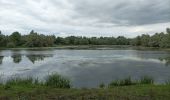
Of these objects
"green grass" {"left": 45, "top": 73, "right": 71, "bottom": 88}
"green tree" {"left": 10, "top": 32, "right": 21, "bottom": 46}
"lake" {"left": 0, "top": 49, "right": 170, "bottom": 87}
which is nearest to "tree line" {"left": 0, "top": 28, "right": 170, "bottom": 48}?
Result: "green tree" {"left": 10, "top": 32, "right": 21, "bottom": 46}

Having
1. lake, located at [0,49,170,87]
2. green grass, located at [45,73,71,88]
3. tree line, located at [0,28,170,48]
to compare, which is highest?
tree line, located at [0,28,170,48]

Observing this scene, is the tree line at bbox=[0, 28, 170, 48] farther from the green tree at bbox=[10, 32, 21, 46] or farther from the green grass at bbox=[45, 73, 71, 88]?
the green grass at bbox=[45, 73, 71, 88]

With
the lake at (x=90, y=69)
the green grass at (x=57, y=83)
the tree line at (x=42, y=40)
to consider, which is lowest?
the lake at (x=90, y=69)

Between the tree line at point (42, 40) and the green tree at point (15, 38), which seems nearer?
the tree line at point (42, 40)

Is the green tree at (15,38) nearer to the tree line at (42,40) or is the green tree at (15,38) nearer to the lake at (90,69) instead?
the tree line at (42,40)

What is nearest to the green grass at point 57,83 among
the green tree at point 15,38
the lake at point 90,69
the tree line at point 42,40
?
the lake at point 90,69

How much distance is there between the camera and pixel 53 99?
370 inches

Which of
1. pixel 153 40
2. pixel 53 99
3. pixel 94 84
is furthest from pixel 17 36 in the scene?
pixel 53 99

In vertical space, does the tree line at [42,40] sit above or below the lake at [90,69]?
above

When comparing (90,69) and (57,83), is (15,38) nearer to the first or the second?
(90,69)

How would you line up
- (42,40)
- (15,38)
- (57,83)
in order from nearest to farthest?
(57,83)
(15,38)
(42,40)

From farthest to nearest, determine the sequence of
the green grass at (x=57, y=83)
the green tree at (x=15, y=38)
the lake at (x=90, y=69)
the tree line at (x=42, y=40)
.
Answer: the green tree at (x=15, y=38) < the tree line at (x=42, y=40) < the lake at (x=90, y=69) < the green grass at (x=57, y=83)

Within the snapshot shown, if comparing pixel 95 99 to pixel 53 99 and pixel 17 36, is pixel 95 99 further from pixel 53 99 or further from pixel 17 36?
pixel 17 36

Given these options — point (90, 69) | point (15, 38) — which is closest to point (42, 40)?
point (15, 38)
